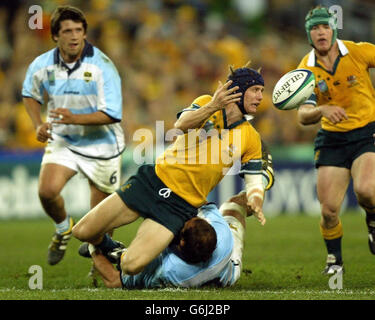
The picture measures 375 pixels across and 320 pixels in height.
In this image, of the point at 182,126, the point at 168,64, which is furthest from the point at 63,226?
the point at 168,64

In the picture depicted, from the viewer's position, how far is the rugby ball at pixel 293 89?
24.1 ft

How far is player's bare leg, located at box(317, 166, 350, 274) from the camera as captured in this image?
7.80 metres

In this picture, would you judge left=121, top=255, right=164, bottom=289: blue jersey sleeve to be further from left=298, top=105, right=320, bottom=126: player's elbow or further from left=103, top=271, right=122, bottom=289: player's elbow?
left=298, top=105, right=320, bottom=126: player's elbow

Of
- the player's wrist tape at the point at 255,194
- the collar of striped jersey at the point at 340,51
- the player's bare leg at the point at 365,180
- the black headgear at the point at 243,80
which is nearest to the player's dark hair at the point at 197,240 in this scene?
the player's wrist tape at the point at 255,194

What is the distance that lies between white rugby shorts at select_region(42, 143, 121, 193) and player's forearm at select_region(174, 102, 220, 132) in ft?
5.99

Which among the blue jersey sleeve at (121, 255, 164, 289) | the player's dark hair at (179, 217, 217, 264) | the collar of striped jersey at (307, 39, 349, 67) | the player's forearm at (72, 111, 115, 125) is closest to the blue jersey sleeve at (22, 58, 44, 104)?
the player's forearm at (72, 111, 115, 125)

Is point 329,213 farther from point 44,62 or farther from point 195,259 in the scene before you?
point 44,62

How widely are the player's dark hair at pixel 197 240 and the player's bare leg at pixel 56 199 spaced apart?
74.6 inches

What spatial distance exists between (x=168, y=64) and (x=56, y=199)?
8713 mm

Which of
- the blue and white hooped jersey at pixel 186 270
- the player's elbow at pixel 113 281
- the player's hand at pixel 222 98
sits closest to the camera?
the player's hand at pixel 222 98

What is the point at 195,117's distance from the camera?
21.0ft
